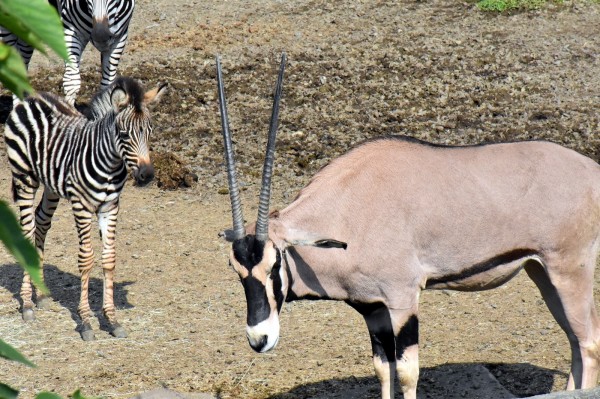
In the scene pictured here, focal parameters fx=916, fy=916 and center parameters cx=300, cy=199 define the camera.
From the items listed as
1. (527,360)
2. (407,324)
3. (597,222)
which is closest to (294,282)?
(407,324)

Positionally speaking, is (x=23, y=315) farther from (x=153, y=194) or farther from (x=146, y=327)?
(x=153, y=194)

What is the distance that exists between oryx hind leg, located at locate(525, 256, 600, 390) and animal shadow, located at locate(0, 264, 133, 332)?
4.04m

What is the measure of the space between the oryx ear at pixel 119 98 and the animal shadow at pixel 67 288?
1886 mm

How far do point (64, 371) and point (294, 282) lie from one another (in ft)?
8.50

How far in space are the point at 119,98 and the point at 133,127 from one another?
0.30 m

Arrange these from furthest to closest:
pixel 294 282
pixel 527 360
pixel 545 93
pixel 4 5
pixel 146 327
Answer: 1. pixel 545 93
2. pixel 146 327
3. pixel 527 360
4. pixel 294 282
5. pixel 4 5

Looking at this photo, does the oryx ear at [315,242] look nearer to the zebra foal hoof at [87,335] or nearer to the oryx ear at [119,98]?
the oryx ear at [119,98]

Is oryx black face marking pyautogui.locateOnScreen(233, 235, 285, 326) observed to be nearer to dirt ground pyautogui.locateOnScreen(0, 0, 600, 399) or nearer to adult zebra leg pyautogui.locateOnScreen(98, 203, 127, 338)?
A: dirt ground pyautogui.locateOnScreen(0, 0, 600, 399)

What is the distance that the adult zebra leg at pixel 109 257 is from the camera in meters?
7.69

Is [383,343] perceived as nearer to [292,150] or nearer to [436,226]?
[436,226]

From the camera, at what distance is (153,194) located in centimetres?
1103

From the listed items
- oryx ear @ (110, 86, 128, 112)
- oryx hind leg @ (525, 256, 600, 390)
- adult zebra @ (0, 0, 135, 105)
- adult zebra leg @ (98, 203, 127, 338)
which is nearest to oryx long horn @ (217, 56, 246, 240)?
oryx hind leg @ (525, 256, 600, 390)

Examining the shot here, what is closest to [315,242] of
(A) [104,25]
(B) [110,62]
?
(A) [104,25]

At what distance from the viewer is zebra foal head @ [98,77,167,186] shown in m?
7.40
